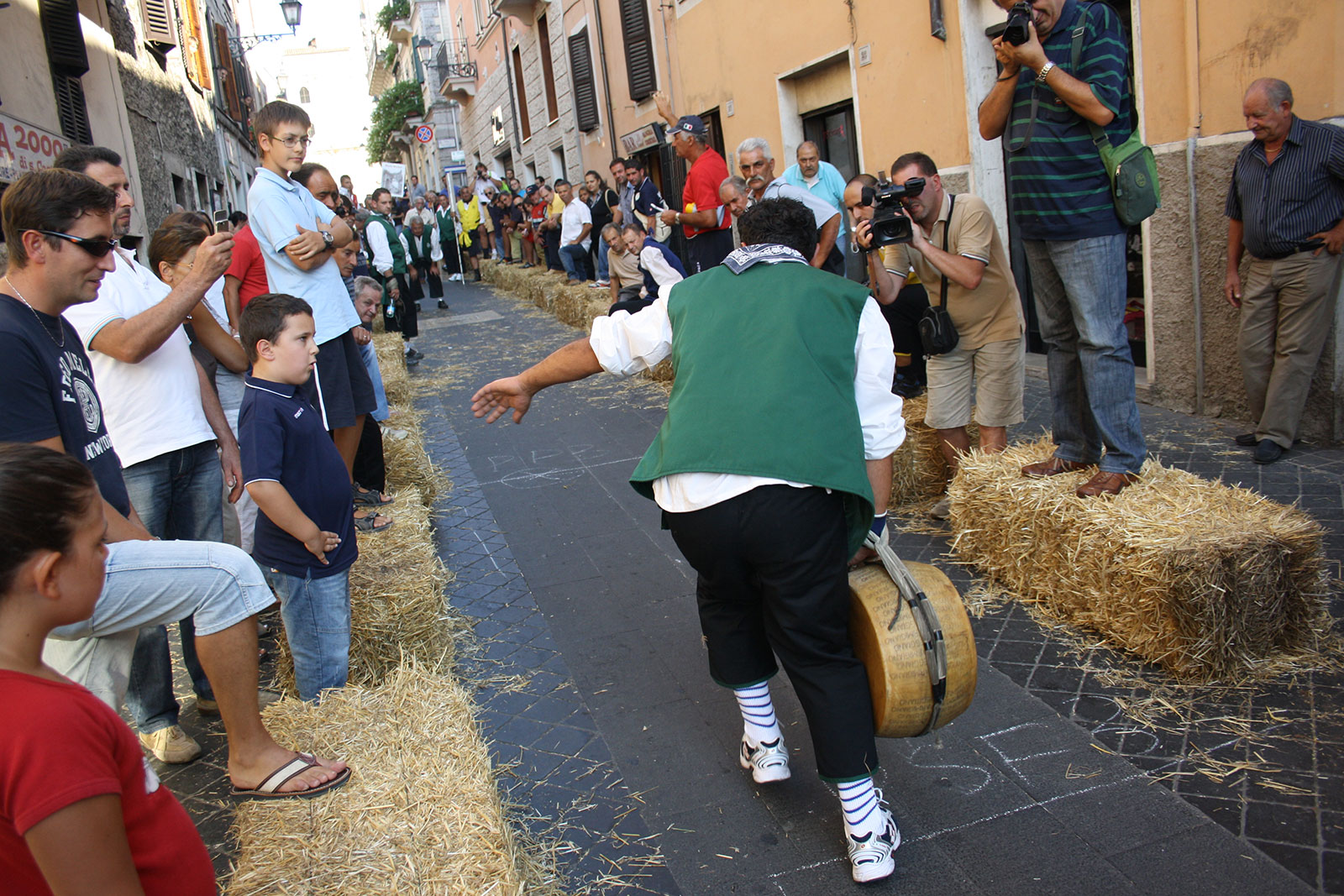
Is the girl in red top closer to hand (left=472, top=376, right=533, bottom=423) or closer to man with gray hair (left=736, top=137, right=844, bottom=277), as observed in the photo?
hand (left=472, top=376, right=533, bottom=423)

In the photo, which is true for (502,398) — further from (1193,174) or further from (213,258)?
(1193,174)

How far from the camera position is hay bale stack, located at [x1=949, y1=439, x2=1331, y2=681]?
11.3 feet

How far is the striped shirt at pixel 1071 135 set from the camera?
152 inches


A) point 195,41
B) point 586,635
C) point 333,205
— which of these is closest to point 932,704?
point 586,635

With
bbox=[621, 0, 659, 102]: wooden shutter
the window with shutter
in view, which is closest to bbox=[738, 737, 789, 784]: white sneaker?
the window with shutter

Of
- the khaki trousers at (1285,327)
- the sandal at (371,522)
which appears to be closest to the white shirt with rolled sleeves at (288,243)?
the sandal at (371,522)

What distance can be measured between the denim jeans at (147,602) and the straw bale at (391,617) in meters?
1.00

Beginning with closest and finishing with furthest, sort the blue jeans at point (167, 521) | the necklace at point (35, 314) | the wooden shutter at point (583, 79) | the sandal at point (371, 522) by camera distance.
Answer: the necklace at point (35, 314)
the blue jeans at point (167, 521)
the sandal at point (371, 522)
the wooden shutter at point (583, 79)

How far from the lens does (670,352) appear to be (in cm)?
288

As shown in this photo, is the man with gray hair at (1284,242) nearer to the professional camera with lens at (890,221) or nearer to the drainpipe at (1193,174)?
the drainpipe at (1193,174)

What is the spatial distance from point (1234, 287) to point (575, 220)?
12.4 meters

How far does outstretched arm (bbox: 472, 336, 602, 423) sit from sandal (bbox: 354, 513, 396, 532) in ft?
6.55

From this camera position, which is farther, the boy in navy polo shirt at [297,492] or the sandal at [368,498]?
the sandal at [368,498]

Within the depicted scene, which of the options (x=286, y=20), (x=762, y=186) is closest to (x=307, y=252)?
(x=762, y=186)
